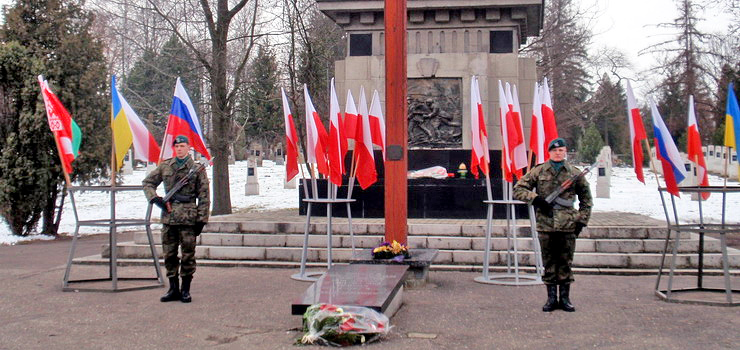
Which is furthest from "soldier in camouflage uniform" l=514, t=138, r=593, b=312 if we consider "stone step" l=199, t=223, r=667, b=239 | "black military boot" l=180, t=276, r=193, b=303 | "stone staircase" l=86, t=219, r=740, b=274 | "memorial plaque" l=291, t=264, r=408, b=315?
"stone step" l=199, t=223, r=667, b=239

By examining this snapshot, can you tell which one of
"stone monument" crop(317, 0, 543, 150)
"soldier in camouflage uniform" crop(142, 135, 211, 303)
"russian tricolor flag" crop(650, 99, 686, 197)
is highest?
"stone monument" crop(317, 0, 543, 150)

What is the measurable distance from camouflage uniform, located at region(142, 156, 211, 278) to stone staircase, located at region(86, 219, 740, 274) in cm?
299

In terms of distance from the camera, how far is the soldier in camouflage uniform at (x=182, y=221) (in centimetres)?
875

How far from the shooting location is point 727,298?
8.34 m

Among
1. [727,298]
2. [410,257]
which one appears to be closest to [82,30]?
[410,257]

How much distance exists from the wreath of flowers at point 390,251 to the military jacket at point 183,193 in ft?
6.69

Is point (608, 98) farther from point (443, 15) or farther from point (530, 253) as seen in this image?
point (530, 253)

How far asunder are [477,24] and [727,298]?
7.85 meters

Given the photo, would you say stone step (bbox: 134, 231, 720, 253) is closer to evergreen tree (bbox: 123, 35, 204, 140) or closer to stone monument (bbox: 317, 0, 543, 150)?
stone monument (bbox: 317, 0, 543, 150)

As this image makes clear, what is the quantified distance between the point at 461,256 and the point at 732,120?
421 cm

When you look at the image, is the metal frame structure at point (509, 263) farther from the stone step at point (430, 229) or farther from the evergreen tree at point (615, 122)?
the evergreen tree at point (615, 122)

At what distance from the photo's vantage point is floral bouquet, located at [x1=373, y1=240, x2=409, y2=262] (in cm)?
945

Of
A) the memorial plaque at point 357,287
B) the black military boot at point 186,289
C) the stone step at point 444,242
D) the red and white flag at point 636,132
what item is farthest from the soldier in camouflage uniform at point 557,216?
the black military boot at point 186,289

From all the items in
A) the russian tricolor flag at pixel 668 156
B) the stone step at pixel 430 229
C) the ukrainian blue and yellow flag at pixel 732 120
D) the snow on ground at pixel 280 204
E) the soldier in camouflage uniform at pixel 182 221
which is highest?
the ukrainian blue and yellow flag at pixel 732 120
